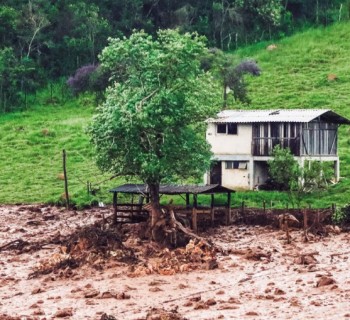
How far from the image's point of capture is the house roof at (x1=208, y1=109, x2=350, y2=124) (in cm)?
5519

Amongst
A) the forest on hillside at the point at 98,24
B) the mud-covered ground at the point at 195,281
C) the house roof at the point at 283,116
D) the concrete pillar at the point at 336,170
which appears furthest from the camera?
the forest on hillside at the point at 98,24

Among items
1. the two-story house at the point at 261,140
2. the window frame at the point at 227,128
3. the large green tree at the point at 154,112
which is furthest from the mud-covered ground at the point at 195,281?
the window frame at the point at 227,128

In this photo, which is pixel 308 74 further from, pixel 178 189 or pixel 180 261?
pixel 180 261

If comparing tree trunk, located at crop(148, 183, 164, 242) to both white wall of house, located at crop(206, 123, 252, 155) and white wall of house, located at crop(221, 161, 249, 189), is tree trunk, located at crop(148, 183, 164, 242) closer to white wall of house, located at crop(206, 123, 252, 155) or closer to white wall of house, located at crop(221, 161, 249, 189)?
white wall of house, located at crop(221, 161, 249, 189)

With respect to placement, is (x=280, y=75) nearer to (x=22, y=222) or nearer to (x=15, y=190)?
(x=15, y=190)

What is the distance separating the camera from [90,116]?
238 feet

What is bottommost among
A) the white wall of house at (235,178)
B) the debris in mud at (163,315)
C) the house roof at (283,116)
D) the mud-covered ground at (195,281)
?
the mud-covered ground at (195,281)

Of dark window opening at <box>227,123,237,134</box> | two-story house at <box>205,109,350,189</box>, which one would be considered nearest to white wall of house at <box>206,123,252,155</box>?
two-story house at <box>205,109,350,189</box>

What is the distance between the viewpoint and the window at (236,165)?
56031 millimetres

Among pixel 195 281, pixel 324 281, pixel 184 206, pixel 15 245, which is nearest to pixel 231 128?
pixel 184 206

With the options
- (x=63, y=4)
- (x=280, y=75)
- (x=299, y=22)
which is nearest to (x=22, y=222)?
(x=280, y=75)

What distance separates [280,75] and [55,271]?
44.3 m

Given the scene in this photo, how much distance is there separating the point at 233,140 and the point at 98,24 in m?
31.3

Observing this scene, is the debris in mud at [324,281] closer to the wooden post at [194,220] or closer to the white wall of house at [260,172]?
the wooden post at [194,220]
